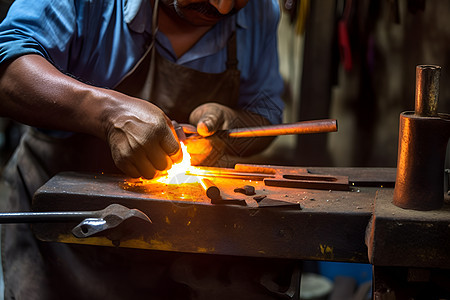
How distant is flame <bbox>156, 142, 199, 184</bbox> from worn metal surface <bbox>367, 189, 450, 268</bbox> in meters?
0.75

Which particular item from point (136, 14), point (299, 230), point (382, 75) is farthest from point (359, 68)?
point (299, 230)

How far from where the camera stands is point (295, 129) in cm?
213

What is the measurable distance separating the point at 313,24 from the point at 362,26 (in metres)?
0.38

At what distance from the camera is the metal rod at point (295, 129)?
208cm

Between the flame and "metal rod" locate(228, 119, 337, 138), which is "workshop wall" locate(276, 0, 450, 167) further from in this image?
the flame

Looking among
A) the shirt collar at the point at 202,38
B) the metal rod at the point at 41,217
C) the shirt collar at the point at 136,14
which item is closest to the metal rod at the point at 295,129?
the shirt collar at the point at 202,38

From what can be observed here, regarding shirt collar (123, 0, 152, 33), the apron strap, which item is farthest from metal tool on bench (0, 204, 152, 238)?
the apron strap

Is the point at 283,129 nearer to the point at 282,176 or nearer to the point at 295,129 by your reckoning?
the point at 295,129

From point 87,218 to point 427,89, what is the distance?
107cm

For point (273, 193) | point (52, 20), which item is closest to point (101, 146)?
point (52, 20)

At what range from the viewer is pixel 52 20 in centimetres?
228

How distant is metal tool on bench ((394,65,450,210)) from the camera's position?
158 cm

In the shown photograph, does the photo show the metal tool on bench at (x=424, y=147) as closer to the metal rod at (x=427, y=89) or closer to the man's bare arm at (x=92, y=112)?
the metal rod at (x=427, y=89)

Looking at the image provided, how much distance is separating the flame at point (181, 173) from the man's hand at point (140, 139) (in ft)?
0.22
